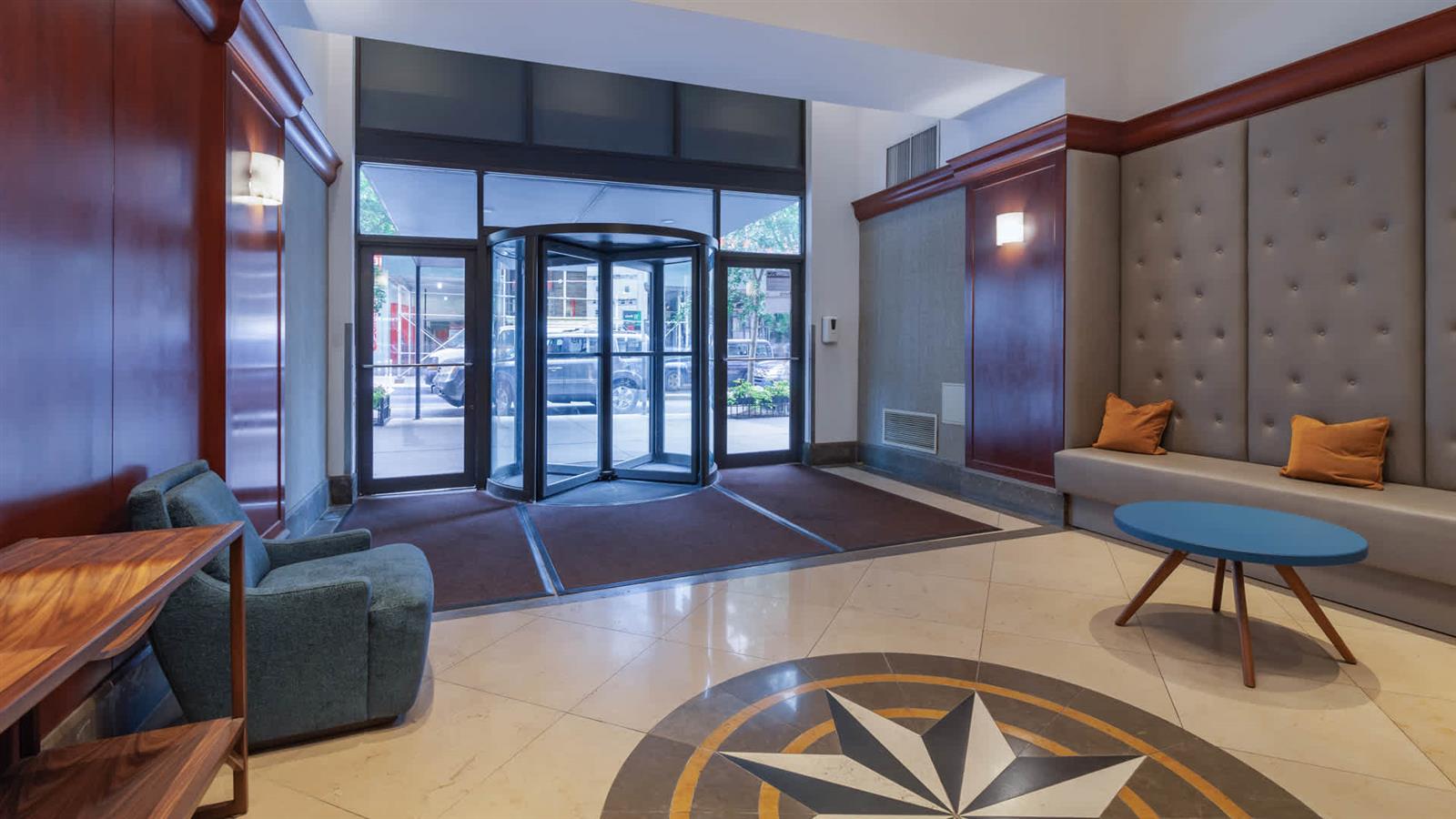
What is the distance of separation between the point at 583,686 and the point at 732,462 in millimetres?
4954

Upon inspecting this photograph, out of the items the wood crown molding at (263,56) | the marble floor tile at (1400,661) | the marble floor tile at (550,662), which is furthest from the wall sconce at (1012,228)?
the wood crown molding at (263,56)

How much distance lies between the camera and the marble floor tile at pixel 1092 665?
2.53 m

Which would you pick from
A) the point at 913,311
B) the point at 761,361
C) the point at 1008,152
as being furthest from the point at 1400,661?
the point at 761,361

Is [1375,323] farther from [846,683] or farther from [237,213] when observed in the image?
[237,213]

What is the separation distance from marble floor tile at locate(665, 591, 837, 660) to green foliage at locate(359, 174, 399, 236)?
4452 mm

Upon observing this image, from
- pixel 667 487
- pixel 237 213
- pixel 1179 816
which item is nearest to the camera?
pixel 1179 816

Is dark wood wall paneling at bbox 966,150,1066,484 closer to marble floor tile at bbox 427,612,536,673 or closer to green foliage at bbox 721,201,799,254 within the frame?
green foliage at bbox 721,201,799,254

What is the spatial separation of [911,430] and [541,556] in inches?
155

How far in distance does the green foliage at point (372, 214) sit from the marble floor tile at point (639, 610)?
161 inches

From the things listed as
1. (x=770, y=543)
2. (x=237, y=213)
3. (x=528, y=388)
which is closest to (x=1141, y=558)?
(x=770, y=543)

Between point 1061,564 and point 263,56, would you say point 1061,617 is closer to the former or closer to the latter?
point 1061,564

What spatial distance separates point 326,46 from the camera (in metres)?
5.55

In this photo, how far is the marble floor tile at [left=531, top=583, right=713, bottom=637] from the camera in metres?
3.22

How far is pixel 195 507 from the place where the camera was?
220 centimetres
